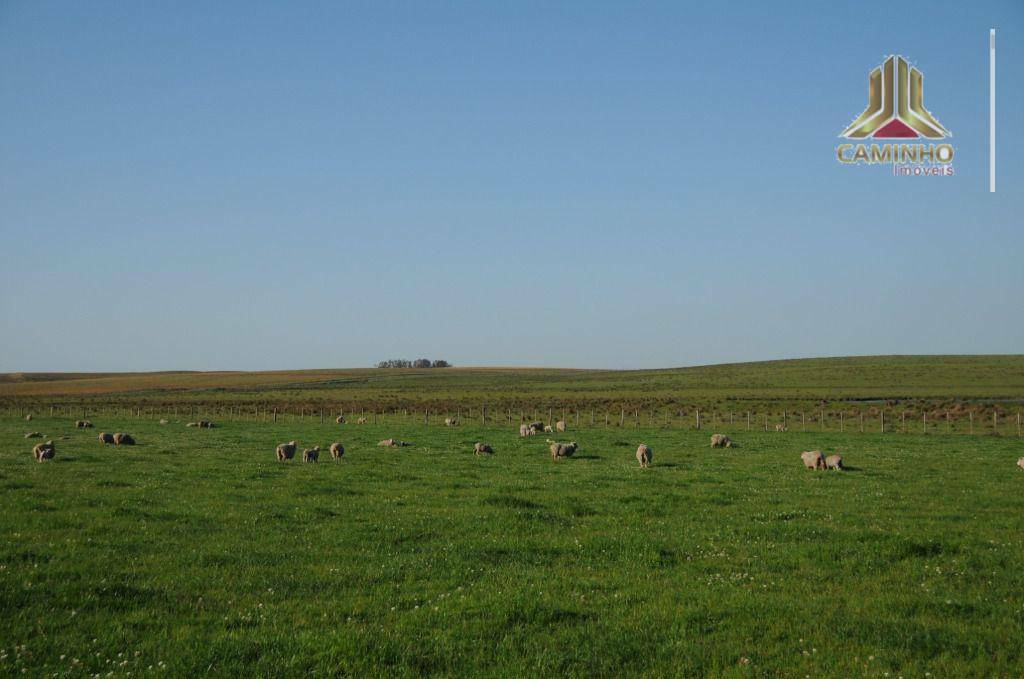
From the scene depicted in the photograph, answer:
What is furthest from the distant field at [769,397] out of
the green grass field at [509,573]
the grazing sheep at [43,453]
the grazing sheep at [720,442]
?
the green grass field at [509,573]

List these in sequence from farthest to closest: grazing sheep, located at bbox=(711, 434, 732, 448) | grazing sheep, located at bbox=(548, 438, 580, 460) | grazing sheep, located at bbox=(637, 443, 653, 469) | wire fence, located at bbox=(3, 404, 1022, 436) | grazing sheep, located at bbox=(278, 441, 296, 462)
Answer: wire fence, located at bbox=(3, 404, 1022, 436), grazing sheep, located at bbox=(711, 434, 732, 448), grazing sheep, located at bbox=(548, 438, 580, 460), grazing sheep, located at bbox=(278, 441, 296, 462), grazing sheep, located at bbox=(637, 443, 653, 469)

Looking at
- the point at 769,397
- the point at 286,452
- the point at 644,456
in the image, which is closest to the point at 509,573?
the point at 644,456

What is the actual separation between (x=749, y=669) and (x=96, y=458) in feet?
93.2

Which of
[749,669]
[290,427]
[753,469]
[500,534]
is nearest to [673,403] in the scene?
[290,427]

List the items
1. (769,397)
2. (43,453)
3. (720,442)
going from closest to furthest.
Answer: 1. (43,453)
2. (720,442)
3. (769,397)

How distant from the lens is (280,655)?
29.2ft

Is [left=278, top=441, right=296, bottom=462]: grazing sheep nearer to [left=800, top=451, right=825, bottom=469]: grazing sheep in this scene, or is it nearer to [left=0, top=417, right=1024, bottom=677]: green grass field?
[left=0, top=417, right=1024, bottom=677]: green grass field

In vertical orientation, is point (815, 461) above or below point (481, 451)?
above

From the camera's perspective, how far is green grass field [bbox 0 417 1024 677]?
8.98m

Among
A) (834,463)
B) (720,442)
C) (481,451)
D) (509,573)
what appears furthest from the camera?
(720,442)

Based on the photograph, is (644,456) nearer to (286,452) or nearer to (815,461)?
(815,461)

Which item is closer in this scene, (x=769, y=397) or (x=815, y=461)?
(x=815, y=461)

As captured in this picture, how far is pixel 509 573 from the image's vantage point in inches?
500

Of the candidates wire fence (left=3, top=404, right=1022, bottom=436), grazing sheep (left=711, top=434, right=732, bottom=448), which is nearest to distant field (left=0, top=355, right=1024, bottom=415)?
wire fence (left=3, top=404, right=1022, bottom=436)
